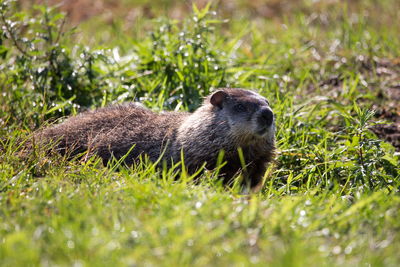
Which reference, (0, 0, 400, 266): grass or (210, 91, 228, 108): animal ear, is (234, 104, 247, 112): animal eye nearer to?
(210, 91, 228, 108): animal ear

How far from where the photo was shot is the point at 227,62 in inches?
251

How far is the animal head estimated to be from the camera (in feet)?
15.5

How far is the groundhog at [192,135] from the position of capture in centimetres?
480

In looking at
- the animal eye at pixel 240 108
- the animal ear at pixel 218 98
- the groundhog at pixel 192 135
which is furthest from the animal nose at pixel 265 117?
the animal ear at pixel 218 98

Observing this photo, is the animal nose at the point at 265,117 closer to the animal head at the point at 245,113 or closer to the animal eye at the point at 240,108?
the animal head at the point at 245,113

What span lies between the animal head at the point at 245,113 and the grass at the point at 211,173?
43cm

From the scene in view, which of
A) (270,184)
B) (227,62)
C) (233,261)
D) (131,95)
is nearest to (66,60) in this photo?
(131,95)

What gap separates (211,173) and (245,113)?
2.49ft

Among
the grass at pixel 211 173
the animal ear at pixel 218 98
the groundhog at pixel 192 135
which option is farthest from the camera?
the animal ear at pixel 218 98

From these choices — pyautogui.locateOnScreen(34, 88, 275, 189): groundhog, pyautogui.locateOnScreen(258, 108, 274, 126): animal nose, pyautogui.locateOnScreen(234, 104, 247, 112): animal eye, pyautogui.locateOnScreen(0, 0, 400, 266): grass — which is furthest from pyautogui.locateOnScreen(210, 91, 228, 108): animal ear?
pyautogui.locateOnScreen(0, 0, 400, 266): grass

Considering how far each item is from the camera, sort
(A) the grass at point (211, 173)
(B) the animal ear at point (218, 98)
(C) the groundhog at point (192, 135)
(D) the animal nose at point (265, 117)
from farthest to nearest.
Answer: (B) the animal ear at point (218, 98) < (C) the groundhog at point (192, 135) < (D) the animal nose at point (265, 117) < (A) the grass at point (211, 173)

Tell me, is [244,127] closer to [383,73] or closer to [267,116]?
[267,116]

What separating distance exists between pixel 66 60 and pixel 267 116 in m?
2.39

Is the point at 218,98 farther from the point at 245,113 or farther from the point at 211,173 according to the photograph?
the point at 211,173
